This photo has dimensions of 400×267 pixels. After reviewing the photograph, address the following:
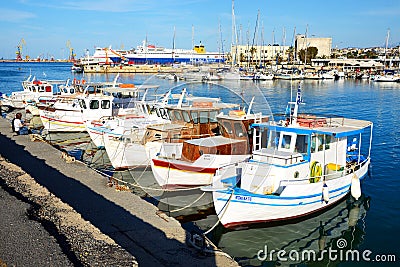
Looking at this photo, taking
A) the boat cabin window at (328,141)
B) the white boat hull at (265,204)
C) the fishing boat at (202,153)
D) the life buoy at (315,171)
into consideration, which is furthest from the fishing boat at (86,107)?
the white boat hull at (265,204)

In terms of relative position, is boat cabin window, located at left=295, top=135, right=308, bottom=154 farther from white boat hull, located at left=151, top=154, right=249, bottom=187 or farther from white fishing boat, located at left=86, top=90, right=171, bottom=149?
white fishing boat, located at left=86, top=90, right=171, bottom=149

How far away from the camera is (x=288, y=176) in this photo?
576 inches

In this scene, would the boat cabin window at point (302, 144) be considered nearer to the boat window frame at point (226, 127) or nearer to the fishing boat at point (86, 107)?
the boat window frame at point (226, 127)

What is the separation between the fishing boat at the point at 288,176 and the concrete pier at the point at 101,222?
259 cm

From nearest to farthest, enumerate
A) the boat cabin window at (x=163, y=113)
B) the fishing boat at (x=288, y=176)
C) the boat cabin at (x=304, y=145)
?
the fishing boat at (x=288, y=176), the boat cabin at (x=304, y=145), the boat cabin window at (x=163, y=113)

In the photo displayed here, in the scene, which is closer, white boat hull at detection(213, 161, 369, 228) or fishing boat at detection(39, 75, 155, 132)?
white boat hull at detection(213, 161, 369, 228)

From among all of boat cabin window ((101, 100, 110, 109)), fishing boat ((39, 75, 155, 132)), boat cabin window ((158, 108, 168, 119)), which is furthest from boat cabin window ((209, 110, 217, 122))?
boat cabin window ((101, 100, 110, 109))

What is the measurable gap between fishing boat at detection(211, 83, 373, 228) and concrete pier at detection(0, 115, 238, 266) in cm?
259

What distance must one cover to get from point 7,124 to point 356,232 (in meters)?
26.0

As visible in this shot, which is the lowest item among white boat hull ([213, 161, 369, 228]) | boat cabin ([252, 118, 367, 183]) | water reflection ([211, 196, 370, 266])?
water reflection ([211, 196, 370, 266])

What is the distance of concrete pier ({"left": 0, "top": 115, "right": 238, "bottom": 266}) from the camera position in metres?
8.75

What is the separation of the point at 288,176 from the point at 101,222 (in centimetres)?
662

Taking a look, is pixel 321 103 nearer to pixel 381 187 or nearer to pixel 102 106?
pixel 102 106

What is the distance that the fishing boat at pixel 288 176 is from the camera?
45.4ft
